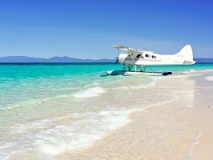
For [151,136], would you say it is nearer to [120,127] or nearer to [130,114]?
[120,127]

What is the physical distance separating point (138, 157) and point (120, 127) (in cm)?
226

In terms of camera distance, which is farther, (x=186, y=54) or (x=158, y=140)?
(x=186, y=54)

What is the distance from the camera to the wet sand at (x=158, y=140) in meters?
5.20

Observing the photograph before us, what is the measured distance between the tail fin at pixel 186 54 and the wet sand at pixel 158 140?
1182 inches

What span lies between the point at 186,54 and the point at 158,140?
113 feet

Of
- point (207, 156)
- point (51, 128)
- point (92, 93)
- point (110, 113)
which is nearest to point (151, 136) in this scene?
point (207, 156)

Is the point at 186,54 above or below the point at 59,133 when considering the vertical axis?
above

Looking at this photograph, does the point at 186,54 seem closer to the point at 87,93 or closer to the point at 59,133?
the point at 87,93

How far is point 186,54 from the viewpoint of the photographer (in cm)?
3903

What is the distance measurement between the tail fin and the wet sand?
3002 cm

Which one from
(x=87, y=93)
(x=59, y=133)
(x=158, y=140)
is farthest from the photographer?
(x=87, y=93)

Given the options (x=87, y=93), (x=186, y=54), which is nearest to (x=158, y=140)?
(x=87, y=93)

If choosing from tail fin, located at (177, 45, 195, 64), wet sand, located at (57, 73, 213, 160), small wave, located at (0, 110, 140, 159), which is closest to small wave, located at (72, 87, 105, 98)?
small wave, located at (0, 110, 140, 159)

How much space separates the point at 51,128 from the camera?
714cm
